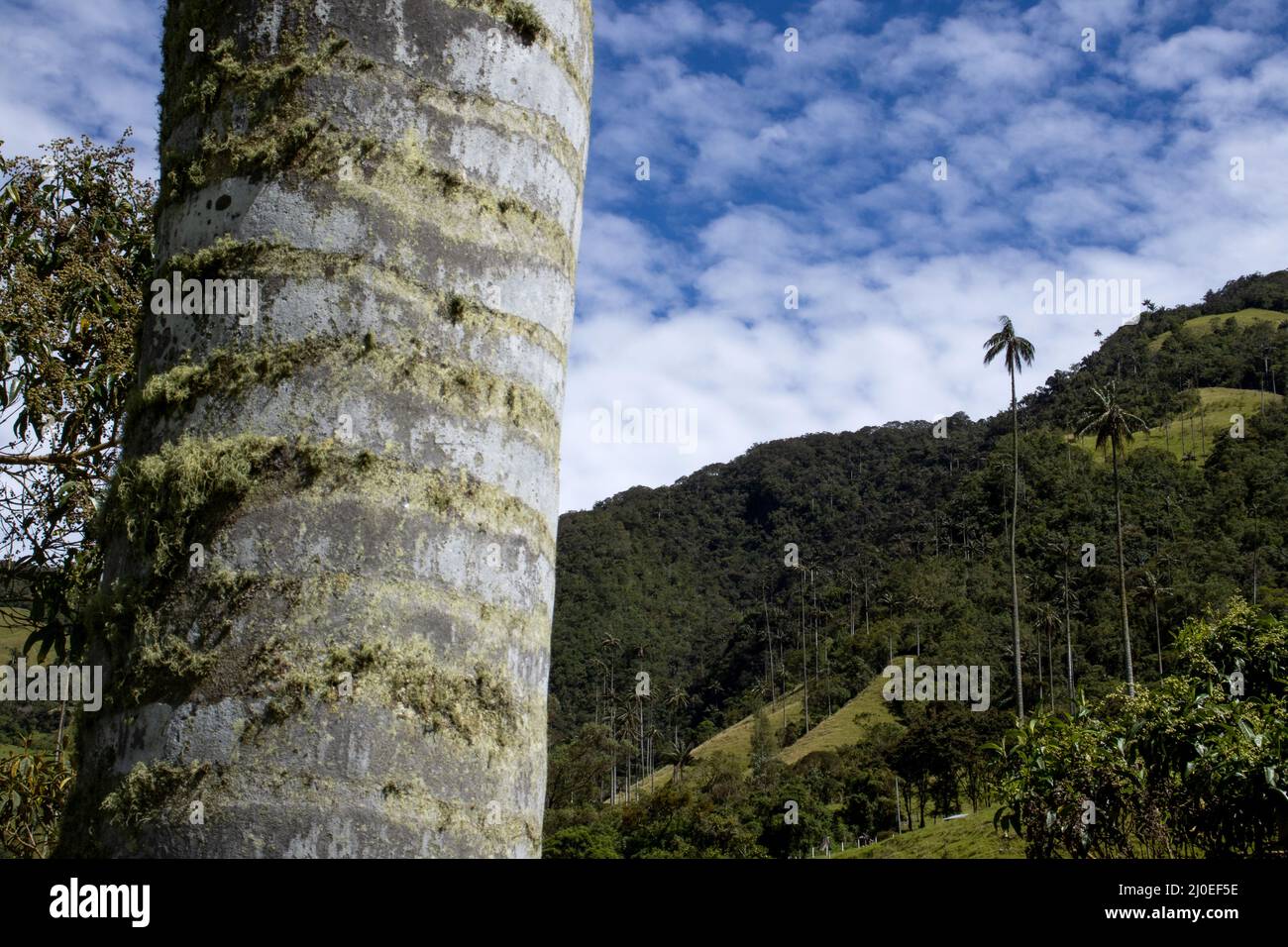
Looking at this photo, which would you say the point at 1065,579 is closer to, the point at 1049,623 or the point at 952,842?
the point at 1049,623

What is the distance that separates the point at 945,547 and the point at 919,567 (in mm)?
4849

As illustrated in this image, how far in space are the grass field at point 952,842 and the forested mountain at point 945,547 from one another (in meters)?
16.6

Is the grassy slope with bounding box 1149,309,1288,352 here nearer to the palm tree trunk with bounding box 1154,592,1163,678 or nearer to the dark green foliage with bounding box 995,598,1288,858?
the palm tree trunk with bounding box 1154,592,1163,678

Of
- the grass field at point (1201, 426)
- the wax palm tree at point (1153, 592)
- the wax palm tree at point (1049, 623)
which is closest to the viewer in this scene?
the wax palm tree at point (1153, 592)

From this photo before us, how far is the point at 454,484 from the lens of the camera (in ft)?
6.34

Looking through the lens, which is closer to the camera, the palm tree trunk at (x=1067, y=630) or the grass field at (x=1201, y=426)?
the palm tree trunk at (x=1067, y=630)

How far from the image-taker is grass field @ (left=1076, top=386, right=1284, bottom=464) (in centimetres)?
11269

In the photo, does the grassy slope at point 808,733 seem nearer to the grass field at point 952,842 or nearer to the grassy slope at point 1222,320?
the grass field at point 952,842

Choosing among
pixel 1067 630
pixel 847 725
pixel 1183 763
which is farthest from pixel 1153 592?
pixel 1183 763

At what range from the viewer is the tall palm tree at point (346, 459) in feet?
5.90

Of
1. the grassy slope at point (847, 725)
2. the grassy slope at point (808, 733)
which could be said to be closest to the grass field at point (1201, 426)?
the grassy slope at point (847, 725)

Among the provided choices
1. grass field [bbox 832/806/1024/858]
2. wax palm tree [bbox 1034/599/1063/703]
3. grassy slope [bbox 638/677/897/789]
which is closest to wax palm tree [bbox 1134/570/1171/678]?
wax palm tree [bbox 1034/599/1063/703]

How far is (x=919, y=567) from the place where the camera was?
105m

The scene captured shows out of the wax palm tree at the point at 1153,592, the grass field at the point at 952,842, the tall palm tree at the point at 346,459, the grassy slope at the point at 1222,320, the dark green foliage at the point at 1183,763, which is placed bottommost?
the grass field at the point at 952,842
